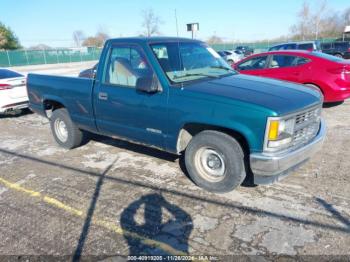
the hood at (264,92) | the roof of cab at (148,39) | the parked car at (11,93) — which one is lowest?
the parked car at (11,93)

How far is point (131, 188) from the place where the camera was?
430 centimetres

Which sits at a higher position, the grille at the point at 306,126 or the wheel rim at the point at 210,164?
the grille at the point at 306,126

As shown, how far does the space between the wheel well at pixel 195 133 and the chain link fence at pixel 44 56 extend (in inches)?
1595

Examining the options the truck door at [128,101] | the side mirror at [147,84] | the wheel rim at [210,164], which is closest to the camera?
the wheel rim at [210,164]

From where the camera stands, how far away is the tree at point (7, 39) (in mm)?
51750

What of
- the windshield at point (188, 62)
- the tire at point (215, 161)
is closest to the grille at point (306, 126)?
the tire at point (215, 161)

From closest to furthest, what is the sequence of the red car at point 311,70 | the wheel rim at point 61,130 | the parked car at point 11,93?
1. the wheel rim at point 61,130
2. the red car at point 311,70
3. the parked car at point 11,93

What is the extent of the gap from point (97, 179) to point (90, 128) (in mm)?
1112

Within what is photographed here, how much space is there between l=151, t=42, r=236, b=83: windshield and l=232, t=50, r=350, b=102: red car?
395cm

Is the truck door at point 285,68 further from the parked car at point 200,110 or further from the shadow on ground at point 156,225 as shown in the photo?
the shadow on ground at point 156,225

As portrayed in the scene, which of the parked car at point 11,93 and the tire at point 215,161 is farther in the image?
A: the parked car at point 11,93

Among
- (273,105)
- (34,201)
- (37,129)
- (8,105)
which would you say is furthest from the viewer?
(8,105)

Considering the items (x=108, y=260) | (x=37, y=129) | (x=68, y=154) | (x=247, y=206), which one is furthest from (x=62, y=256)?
(x=37, y=129)

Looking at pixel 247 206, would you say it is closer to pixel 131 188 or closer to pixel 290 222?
pixel 290 222
